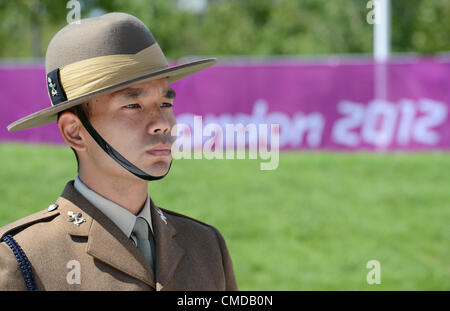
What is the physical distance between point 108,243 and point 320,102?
43.2 ft

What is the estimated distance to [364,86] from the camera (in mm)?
14773

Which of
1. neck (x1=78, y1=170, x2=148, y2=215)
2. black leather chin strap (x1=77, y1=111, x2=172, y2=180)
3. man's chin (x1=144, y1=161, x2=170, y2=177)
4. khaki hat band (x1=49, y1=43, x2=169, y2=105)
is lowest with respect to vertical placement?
neck (x1=78, y1=170, x2=148, y2=215)

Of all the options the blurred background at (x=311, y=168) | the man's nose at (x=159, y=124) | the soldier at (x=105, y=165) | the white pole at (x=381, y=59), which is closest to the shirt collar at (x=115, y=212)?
the soldier at (x=105, y=165)

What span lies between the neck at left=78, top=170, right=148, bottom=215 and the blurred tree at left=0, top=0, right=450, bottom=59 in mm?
23042

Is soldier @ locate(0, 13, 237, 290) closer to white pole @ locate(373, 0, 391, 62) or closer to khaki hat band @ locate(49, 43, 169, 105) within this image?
khaki hat band @ locate(49, 43, 169, 105)

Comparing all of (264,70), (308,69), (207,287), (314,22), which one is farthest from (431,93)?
(314,22)

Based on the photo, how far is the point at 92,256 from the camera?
2.09 m

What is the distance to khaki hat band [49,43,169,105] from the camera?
6.74ft

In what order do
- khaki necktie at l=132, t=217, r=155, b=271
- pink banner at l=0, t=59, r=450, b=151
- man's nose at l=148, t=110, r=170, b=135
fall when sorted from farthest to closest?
1. pink banner at l=0, t=59, r=450, b=151
2. khaki necktie at l=132, t=217, r=155, b=271
3. man's nose at l=148, t=110, r=170, b=135

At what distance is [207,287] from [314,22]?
36.4 meters

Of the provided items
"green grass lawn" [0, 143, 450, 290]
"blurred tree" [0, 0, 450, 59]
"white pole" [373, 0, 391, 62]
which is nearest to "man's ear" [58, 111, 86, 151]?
"green grass lawn" [0, 143, 450, 290]

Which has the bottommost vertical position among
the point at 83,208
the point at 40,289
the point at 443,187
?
the point at 443,187

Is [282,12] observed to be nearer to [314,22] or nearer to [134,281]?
[314,22]

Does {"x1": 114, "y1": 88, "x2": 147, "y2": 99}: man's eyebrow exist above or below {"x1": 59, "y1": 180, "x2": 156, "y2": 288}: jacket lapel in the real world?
above
